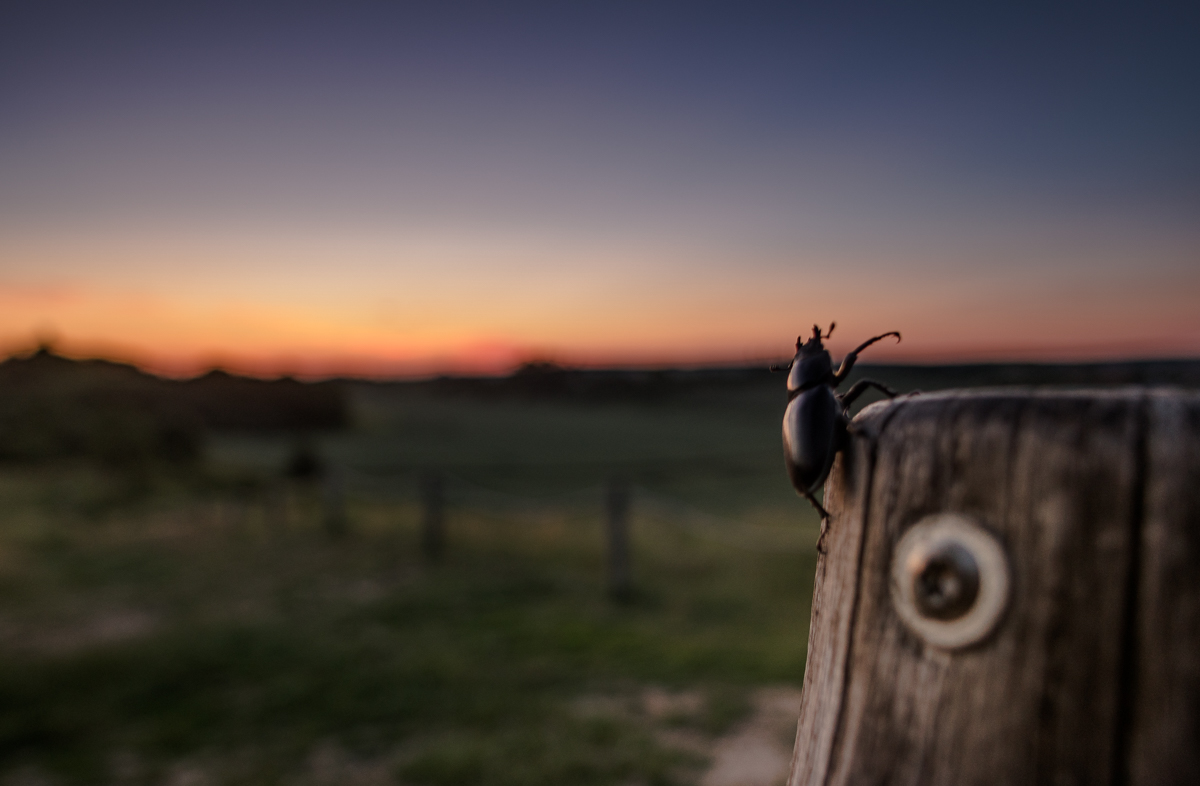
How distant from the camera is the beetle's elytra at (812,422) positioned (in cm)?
75

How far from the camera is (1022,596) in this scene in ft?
2.03

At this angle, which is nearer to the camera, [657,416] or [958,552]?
[958,552]

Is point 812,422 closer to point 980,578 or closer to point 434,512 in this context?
point 980,578

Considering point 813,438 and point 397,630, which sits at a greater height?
point 813,438

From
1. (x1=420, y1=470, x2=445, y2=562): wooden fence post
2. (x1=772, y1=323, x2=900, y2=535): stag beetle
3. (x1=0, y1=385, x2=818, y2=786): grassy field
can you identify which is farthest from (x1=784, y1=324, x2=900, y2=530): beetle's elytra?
(x1=420, y1=470, x2=445, y2=562): wooden fence post

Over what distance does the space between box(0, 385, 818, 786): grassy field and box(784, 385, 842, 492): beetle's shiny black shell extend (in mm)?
4045

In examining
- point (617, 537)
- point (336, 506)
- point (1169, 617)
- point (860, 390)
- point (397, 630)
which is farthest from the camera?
point (336, 506)

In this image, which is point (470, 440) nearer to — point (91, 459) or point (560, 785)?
point (91, 459)

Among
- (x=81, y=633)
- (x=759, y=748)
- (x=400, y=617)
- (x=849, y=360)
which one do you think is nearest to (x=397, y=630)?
(x=400, y=617)

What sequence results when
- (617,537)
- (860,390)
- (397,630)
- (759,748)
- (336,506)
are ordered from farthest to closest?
(336,506) → (617,537) → (397,630) → (759,748) → (860,390)

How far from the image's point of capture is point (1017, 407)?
2.12 feet

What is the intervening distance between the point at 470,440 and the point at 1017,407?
24.7m

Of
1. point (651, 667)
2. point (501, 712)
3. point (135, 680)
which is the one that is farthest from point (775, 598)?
point (135, 680)

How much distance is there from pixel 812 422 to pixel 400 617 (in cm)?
884
